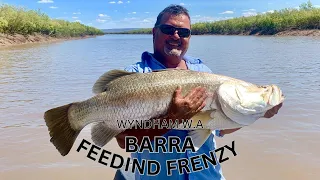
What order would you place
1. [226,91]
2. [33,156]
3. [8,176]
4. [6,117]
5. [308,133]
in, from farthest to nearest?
[6,117] < [308,133] < [33,156] < [8,176] < [226,91]

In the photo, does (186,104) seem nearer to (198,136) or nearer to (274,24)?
(198,136)

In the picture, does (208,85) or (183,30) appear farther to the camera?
(183,30)

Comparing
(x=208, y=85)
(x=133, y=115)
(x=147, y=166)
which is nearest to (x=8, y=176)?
(x=147, y=166)

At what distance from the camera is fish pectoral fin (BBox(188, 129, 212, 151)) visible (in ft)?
7.80

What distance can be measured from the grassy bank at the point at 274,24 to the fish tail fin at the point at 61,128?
45425mm

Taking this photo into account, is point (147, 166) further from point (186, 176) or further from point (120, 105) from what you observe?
point (120, 105)

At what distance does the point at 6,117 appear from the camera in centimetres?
732

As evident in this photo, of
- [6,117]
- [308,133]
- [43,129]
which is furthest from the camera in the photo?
[6,117]

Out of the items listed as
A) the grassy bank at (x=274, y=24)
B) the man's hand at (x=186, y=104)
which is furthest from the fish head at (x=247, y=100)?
the grassy bank at (x=274, y=24)

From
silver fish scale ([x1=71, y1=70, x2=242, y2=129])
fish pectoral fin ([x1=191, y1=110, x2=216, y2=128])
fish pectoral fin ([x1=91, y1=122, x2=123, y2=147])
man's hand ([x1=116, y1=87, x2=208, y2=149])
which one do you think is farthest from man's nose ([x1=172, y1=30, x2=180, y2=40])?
fish pectoral fin ([x1=91, y1=122, x2=123, y2=147])

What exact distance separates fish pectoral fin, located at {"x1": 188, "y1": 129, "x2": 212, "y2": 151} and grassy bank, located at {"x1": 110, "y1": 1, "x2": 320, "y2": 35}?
45.1 m

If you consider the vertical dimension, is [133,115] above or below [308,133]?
above

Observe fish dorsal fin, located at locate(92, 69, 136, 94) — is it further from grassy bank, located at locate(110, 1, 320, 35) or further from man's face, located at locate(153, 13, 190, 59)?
grassy bank, located at locate(110, 1, 320, 35)

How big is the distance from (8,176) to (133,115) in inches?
120
